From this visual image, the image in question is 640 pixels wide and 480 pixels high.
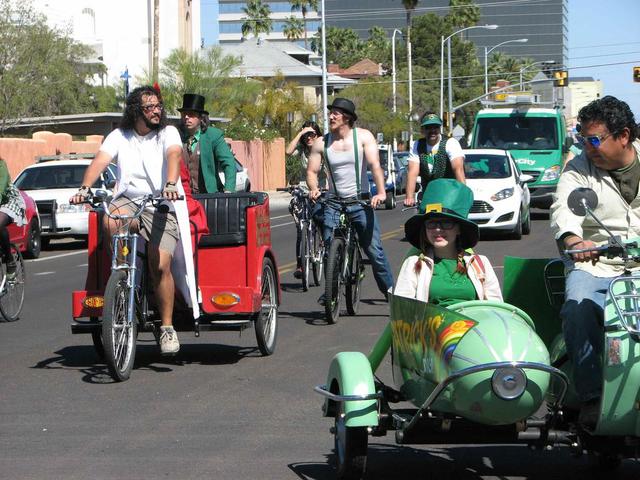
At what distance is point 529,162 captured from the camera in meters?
31.2

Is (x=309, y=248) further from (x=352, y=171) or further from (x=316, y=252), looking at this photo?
(x=352, y=171)

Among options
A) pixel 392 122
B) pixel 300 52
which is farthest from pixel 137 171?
pixel 300 52

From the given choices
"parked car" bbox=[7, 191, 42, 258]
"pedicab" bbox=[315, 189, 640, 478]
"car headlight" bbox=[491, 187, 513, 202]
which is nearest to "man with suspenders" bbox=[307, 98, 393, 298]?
"pedicab" bbox=[315, 189, 640, 478]

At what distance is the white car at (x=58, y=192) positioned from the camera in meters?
24.3

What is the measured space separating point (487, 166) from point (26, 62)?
23935mm

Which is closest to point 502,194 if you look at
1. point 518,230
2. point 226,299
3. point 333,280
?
point 518,230

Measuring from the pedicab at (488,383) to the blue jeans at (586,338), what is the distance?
0.33 feet

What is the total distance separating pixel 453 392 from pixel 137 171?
4.80 m

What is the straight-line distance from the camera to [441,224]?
6.38 meters

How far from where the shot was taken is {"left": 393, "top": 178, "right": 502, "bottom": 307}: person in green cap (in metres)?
6.25

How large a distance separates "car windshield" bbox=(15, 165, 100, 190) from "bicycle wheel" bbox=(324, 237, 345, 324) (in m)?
13.6

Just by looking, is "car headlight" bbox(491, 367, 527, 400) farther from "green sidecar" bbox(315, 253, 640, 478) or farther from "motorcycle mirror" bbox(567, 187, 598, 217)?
"motorcycle mirror" bbox(567, 187, 598, 217)

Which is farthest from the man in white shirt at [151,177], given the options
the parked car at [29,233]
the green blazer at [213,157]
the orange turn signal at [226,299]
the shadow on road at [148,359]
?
the parked car at [29,233]

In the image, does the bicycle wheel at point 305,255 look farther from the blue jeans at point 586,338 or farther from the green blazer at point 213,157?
the blue jeans at point 586,338
